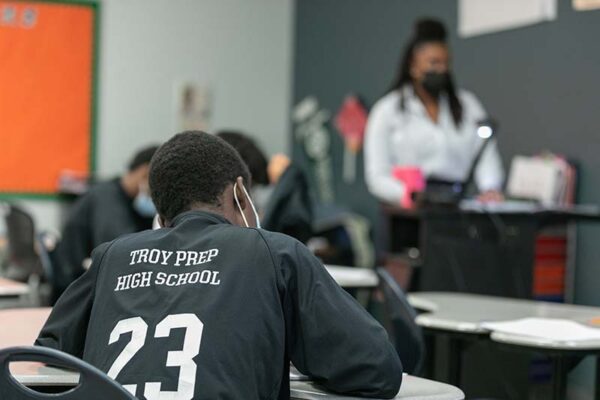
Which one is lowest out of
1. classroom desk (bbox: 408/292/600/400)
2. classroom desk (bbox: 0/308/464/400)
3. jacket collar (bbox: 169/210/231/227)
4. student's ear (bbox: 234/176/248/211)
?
classroom desk (bbox: 408/292/600/400)

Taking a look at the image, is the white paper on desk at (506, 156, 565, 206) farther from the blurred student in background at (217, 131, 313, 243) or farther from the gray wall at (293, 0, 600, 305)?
the blurred student in background at (217, 131, 313, 243)

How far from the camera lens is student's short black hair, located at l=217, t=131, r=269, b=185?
368 centimetres

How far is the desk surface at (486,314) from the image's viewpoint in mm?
2752

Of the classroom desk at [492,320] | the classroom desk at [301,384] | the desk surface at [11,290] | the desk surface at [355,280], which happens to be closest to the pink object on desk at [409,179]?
the desk surface at [355,280]

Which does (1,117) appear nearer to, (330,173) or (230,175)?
(330,173)

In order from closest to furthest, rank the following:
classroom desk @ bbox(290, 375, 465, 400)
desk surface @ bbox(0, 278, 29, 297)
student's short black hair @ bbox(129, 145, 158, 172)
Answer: classroom desk @ bbox(290, 375, 465, 400) → desk surface @ bbox(0, 278, 29, 297) → student's short black hair @ bbox(129, 145, 158, 172)

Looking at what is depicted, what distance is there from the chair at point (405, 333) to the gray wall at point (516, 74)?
261cm

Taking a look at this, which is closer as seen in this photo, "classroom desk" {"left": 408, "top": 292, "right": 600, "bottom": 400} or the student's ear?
the student's ear

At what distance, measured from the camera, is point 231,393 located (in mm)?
1854

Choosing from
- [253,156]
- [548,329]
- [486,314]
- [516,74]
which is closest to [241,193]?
[548,329]

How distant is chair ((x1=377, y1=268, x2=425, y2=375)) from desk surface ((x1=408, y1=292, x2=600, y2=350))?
76mm

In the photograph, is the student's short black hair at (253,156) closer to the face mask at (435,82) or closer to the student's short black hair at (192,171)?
the student's short black hair at (192,171)

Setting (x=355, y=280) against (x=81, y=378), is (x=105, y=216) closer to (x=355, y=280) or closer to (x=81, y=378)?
(x=355, y=280)

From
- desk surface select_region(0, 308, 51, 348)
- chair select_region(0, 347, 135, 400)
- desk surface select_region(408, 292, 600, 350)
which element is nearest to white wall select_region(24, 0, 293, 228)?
desk surface select_region(408, 292, 600, 350)
